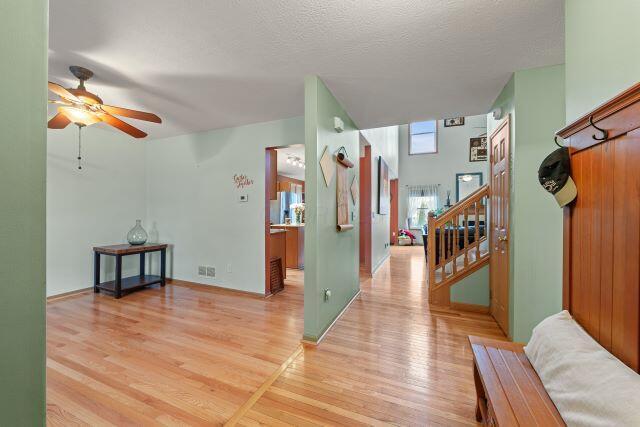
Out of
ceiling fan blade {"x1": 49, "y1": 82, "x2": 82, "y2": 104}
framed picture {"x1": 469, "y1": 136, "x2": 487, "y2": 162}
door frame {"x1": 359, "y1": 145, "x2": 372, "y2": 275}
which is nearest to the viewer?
ceiling fan blade {"x1": 49, "y1": 82, "x2": 82, "y2": 104}

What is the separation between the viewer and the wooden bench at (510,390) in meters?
0.93

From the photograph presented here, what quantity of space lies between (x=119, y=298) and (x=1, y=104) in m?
3.77

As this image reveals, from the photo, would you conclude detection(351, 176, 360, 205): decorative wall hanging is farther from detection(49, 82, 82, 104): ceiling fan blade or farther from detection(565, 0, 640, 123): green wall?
detection(49, 82, 82, 104): ceiling fan blade

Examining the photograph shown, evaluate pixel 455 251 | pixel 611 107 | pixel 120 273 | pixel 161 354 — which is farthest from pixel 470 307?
pixel 120 273

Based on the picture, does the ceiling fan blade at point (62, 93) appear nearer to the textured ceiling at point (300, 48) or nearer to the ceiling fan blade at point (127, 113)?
the ceiling fan blade at point (127, 113)

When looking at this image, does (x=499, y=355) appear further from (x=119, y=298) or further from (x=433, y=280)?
(x=119, y=298)

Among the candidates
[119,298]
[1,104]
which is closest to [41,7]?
[1,104]

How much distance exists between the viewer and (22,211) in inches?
22.1

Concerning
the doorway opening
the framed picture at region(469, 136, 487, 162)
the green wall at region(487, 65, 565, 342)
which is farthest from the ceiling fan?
the framed picture at region(469, 136, 487, 162)

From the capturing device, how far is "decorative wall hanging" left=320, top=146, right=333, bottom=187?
2385mm

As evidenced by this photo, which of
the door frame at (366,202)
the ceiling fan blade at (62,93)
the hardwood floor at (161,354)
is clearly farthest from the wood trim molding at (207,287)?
the ceiling fan blade at (62,93)

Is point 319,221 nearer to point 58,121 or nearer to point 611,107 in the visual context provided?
point 611,107

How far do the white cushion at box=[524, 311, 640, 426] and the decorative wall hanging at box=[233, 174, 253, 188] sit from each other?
332 centimetres

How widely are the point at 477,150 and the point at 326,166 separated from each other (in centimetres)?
824
